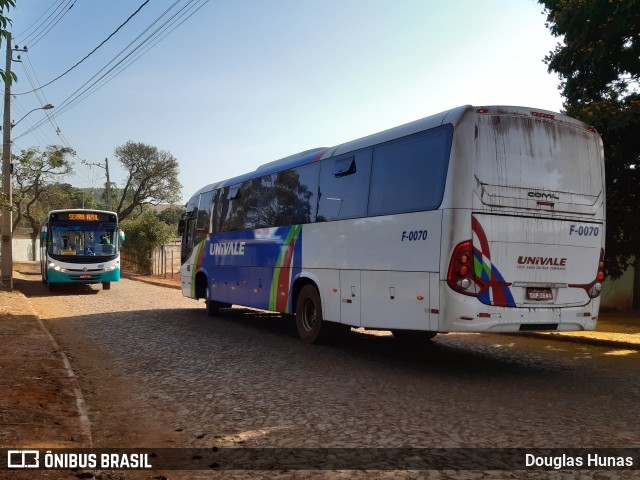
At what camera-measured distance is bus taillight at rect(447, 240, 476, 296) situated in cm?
708

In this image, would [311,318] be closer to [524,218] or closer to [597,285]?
[524,218]

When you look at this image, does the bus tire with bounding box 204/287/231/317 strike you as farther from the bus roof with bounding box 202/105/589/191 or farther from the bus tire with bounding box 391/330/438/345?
the bus tire with bounding box 391/330/438/345

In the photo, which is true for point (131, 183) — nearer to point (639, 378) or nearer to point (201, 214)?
point (201, 214)

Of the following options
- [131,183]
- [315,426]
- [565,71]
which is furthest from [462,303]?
[131,183]

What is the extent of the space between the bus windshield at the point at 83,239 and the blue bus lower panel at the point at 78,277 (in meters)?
0.75

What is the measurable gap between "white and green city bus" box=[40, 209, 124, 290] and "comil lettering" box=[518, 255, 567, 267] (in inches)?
723

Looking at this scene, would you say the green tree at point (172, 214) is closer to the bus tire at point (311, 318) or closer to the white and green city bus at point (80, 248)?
the white and green city bus at point (80, 248)

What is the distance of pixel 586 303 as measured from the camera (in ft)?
25.8

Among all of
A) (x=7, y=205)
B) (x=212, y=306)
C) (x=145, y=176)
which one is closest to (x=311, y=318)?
(x=212, y=306)

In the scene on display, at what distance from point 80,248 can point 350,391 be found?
59.7 ft

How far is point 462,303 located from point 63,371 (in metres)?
5.05

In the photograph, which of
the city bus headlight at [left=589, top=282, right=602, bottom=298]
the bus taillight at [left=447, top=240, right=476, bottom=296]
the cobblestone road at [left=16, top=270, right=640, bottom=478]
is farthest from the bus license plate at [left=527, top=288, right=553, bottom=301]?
the cobblestone road at [left=16, top=270, right=640, bottom=478]

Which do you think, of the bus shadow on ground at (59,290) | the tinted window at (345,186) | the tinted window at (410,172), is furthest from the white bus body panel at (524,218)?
the bus shadow on ground at (59,290)

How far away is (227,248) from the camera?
45.2 ft
